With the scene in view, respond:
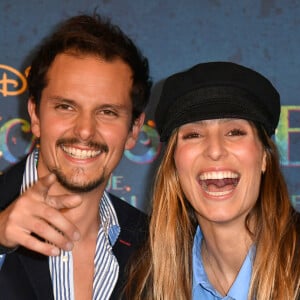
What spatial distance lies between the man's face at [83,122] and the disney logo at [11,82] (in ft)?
1.23

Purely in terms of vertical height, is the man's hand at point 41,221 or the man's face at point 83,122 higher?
the man's face at point 83,122

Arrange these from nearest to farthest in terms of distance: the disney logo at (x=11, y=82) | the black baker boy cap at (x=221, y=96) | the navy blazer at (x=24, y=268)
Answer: the black baker boy cap at (x=221, y=96)
the navy blazer at (x=24, y=268)
the disney logo at (x=11, y=82)

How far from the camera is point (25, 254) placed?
5.20ft

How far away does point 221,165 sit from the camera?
1.48 meters

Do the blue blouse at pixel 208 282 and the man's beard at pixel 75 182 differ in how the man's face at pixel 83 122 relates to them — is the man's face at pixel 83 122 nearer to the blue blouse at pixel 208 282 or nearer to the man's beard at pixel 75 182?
the man's beard at pixel 75 182

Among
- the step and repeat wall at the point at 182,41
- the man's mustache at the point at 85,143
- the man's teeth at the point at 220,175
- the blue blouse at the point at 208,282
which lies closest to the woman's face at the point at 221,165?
the man's teeth at the point at 220,175

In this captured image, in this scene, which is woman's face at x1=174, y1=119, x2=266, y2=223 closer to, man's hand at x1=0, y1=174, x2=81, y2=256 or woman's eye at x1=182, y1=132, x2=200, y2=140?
woman's eye at x1=182, y1=132, x2=200, y2=140

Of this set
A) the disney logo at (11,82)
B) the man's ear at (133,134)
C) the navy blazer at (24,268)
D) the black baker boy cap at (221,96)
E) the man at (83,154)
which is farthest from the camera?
the disney logo at (11,82)

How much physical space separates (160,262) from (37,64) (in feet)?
2.35

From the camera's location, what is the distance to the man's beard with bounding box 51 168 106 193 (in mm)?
1765

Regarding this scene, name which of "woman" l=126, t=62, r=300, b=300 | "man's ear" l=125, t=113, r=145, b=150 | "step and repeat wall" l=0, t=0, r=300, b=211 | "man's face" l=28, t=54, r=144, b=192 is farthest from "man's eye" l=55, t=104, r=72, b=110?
"step and repeat wall" l=0, t=0, r=300, b=211

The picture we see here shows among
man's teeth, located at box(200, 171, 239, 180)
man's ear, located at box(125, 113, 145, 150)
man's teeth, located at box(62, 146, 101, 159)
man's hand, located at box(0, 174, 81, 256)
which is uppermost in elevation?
man's ear, located at box(125, 113, 145, 150)

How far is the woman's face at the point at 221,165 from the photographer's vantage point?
148 cm

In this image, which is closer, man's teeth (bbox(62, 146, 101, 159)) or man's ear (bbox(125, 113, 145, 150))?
man's teeth (bbox(62, 146, 101, 159))
